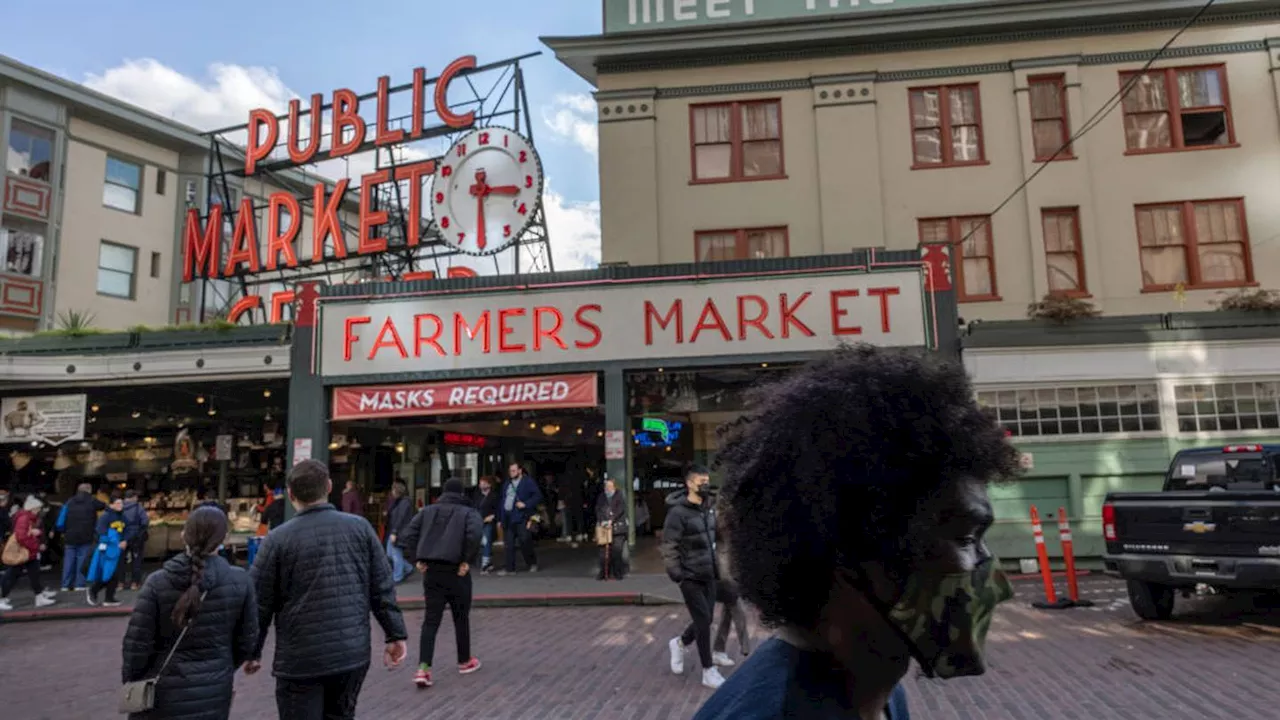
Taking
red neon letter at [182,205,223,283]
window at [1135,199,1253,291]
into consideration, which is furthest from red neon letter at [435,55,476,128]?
window at [1135,199,1253,291]

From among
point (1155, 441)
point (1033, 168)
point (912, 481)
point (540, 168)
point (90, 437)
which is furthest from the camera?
point (90, 437)

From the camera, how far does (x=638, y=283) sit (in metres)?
15.5

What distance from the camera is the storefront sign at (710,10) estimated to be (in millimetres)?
17703

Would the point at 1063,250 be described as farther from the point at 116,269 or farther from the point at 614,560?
the point at 116,269

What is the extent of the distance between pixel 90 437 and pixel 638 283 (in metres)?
15.8

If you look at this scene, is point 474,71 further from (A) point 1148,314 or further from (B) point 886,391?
(B) point 886,391

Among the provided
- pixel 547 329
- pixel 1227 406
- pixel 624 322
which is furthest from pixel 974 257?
pixel 547 329

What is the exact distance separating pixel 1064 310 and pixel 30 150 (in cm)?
3023

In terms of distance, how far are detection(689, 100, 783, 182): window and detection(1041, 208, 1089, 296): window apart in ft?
18.5

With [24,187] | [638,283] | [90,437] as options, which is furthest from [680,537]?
[24,187]

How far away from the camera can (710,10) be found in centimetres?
1808

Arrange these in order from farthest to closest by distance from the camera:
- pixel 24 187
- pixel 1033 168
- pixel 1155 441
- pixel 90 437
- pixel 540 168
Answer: pixel 24 187
pixel 90 437
pixel 540 168
pixel 1033 168
pixel 1155 441

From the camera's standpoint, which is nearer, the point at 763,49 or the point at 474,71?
the point at 763,49

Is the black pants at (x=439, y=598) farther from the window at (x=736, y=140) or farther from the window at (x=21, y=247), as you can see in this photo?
the window at (x=21, y=247)
